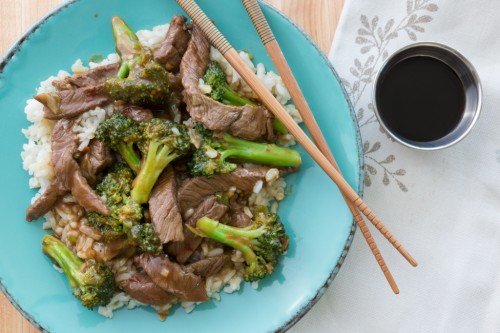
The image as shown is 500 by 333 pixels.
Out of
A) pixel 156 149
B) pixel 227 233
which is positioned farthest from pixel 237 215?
pixel 156 149

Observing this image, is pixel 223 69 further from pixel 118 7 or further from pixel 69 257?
pixel 69 257

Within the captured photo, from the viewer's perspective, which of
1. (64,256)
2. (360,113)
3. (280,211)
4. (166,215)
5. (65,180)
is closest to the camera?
(166,215)

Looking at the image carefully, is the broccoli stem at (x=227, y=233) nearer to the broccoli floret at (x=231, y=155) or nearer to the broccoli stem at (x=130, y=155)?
the broccoli floret at (x=231, y=155)

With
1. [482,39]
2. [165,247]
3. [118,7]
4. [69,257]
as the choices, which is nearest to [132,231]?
[165,247]

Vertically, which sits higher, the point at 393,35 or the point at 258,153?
the point at 258,153

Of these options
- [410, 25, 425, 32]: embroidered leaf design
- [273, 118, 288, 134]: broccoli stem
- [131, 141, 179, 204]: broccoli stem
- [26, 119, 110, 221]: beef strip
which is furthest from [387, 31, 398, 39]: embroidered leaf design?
[26, 119, 110, 221]: beef strip

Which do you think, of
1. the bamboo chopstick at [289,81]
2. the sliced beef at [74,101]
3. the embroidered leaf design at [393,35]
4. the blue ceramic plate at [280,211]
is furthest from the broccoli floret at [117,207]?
the embroidered leaf design at [393,35]

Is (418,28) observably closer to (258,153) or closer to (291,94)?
(291,94)
